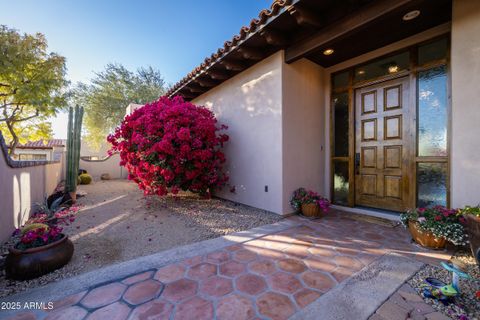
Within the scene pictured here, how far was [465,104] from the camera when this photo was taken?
2668 mm

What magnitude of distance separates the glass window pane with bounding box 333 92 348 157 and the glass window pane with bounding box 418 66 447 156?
4.10 ft

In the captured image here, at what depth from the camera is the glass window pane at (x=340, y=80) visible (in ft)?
A: 14.7

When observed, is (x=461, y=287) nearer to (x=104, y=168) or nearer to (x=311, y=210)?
(x=311, y=210)

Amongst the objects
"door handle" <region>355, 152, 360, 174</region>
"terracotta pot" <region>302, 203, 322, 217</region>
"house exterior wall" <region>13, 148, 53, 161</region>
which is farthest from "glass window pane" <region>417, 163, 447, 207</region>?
"house exterior wall" <region>13, 148, 53, 161</region>

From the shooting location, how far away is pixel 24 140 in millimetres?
11086

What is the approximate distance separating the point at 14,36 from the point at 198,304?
10984mm

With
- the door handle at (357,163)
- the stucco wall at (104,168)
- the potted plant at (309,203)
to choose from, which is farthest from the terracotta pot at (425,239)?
the stucco wall at (104,168)

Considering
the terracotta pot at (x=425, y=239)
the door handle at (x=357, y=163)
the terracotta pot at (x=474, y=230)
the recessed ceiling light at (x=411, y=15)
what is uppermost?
the recessed ceiling light at (x=411, y=15)

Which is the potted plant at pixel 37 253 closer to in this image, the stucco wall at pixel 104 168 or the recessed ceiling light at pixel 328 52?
the recessed ceiling light at pixel 328 52

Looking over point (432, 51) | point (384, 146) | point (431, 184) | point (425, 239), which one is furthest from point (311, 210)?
point (432, 51)

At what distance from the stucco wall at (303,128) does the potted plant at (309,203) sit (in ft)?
0.46

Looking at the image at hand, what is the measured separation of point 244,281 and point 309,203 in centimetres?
233

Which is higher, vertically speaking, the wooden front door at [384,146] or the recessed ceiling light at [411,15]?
the recessed ceiling light at [411,15]

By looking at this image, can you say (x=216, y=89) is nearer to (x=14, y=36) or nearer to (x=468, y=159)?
(x=468, y=159)
